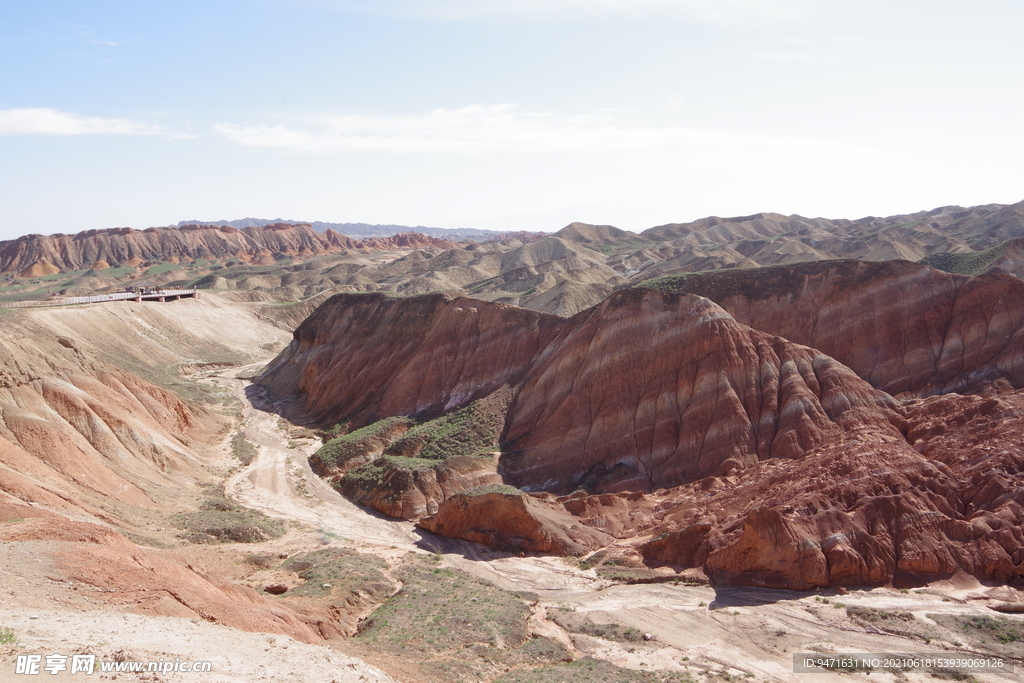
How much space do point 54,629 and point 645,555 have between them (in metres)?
22.5

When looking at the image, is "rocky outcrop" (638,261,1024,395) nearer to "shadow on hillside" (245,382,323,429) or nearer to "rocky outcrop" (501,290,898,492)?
"rocky outcrop" (501,290,898,492)

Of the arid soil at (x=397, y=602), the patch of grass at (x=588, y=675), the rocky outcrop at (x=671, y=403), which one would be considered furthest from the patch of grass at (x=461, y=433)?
the patch of grass at (x=588, y=675)

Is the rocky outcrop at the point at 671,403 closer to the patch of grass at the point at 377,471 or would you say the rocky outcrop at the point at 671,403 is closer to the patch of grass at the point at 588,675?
the patch of grass at the point at 377,471

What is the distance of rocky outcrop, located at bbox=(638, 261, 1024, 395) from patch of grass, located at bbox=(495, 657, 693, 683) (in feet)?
112

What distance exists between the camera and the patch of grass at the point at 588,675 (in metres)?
19.8

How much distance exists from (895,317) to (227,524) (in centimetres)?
4572

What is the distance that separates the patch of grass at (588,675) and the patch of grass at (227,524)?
55.2 ft

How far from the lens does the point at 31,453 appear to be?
108 feet

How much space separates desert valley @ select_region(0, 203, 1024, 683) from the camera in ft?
68.6

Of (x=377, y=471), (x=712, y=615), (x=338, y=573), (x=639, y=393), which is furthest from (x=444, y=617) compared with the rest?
(x=639, y=393)

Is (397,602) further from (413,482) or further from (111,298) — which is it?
(111,298)

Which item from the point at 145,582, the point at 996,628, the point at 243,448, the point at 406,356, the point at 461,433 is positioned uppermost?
the point at 406,356

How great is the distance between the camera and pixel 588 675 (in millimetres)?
20312

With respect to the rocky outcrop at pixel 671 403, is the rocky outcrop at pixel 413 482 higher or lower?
lower
